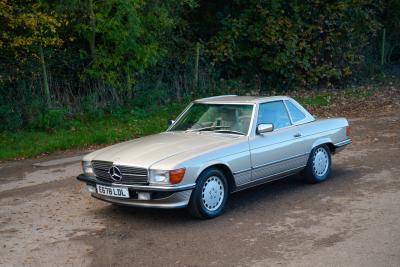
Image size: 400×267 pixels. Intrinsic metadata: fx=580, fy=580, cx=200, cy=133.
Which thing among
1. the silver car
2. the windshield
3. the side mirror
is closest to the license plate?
the silver car

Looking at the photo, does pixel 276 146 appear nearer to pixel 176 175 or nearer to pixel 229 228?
pixel 229 228

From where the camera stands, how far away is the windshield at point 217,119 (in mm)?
7816

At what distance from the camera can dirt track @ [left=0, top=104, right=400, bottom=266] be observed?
5.73 metres

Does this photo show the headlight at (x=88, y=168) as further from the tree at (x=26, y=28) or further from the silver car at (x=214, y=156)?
the tree at (x=26, y=28)

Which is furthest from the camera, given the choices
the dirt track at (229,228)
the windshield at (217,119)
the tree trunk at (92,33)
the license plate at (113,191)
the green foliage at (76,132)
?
the tree trunk at (92,33)

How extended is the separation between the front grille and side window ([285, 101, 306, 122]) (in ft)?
9.30

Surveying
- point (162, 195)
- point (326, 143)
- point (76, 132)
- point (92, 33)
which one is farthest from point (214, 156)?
point (92, 33)

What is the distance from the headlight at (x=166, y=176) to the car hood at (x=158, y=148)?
13 centimetres

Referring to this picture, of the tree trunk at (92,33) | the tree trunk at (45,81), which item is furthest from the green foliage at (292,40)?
the tree trunk at (45,81)

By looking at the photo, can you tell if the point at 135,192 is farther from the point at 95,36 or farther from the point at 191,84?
the point at 191,84

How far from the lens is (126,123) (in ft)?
48.0

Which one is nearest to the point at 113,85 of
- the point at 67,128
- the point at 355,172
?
the point at 67,128

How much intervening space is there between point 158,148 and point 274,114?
1.99 m

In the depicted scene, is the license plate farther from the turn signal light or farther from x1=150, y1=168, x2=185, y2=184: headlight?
the turn signal light
